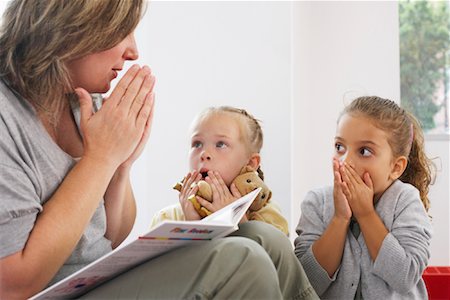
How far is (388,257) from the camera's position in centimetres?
143

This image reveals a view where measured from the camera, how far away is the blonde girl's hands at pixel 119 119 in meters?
1.11

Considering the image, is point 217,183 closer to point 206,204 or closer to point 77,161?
point 206,204

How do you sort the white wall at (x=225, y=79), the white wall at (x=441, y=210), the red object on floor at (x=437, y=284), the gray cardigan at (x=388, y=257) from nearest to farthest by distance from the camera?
the gray cardigan at (x=388, y=257) < the red object on floor at (x=437, y=284) < the white wall at (x=225, y=79) < the white wall at (x=441, y=210)

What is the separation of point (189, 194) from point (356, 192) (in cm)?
38

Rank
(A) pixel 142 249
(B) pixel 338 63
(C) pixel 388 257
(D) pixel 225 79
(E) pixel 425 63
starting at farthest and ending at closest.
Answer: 1. (E) pixel 425 63
2. (B) pixel 338 63
3. (D) pixel 225 79
4. (C) pixel 388 257
5. (A) pixel 142 249

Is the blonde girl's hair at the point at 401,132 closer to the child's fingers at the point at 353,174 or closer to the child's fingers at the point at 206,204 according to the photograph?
the child's fingers at the point at 353,174

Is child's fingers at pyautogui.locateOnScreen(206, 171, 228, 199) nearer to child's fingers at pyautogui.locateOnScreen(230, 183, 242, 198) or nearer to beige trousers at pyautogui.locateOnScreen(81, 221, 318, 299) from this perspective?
child's fingers at pyautogui.locateOnScreen(230, 183, 242, 198)

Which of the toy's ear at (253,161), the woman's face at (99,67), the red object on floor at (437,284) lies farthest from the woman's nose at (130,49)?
the red object on floor at (437,284)

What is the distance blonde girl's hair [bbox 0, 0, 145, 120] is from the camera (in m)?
1.11

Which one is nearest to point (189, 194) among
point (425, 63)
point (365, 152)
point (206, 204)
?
point (206, 204)

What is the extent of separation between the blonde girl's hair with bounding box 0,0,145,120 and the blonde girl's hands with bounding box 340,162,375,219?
0.65 meters

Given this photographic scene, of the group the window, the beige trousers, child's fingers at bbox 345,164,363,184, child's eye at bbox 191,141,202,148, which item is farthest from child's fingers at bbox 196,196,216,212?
the window

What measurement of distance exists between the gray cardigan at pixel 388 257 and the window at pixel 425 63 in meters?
1.63

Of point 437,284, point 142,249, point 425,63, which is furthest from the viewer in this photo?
point 425,63
